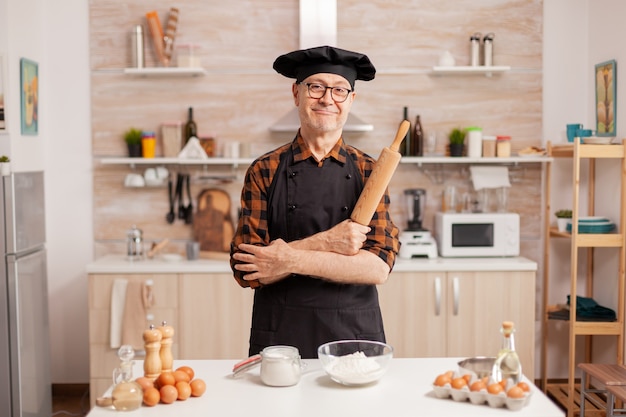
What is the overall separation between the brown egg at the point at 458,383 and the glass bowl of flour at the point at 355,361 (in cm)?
20

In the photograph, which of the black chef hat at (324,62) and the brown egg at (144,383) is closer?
the brown egg at (144,383)

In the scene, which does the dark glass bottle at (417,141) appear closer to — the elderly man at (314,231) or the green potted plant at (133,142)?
the green potted plant at (133,142)

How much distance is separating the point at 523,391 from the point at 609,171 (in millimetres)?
3017

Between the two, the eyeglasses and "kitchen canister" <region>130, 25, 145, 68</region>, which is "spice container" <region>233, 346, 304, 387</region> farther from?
"kitchen canister" <region>130, 25, 145, 68</region>

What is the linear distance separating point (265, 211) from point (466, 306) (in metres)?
2.29

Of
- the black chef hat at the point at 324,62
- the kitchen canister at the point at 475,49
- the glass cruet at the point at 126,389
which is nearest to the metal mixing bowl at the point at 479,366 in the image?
the glass cruet at the point at 126,389

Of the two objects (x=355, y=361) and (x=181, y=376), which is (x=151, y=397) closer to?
(x=181, y=376)

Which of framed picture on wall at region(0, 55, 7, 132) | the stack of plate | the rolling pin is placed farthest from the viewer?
the stack of plate

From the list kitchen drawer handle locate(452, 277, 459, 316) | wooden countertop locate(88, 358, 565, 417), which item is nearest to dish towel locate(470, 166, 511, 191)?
kitchen drawer handle locate(452, 277, 459, 316)

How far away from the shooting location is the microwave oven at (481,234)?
179 inches

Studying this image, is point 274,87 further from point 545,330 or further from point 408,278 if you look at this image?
point 545,330

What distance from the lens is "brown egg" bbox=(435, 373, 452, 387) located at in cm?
188

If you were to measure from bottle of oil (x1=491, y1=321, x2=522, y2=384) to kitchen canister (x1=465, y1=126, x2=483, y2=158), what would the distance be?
9.53ft

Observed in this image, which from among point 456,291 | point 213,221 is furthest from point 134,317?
point 456,291
